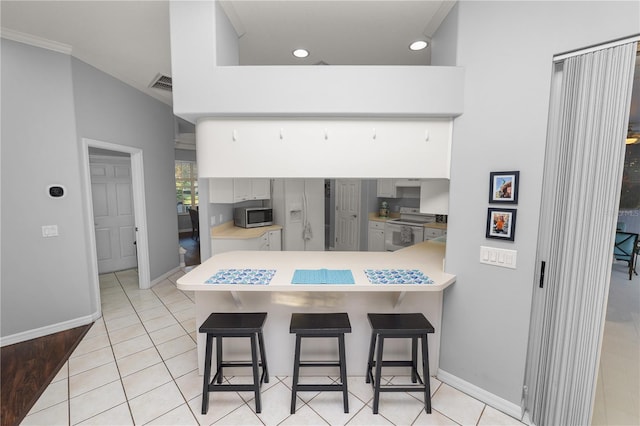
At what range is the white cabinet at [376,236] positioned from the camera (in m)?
5.33

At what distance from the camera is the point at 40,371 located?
2330 mm

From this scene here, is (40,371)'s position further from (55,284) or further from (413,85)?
(413,85)

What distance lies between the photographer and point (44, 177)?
2.79m

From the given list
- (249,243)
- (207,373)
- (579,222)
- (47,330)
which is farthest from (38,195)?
(579,222)

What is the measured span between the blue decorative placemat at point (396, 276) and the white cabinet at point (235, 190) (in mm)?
2220

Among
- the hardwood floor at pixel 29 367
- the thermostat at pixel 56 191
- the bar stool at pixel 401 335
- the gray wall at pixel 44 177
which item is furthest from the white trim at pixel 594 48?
the thermostat at pixel 56 191

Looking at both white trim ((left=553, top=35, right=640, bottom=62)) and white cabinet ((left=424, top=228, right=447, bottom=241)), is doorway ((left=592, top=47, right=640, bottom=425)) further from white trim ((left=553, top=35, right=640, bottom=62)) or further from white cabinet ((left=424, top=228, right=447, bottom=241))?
white cabinet ((left=424, top=228, right=447, bottom=241))

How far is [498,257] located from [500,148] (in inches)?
29.3

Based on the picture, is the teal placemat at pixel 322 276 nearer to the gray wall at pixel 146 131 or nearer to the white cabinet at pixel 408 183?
the gray wall at pixel 146 131

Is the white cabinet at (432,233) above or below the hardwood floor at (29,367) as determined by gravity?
above

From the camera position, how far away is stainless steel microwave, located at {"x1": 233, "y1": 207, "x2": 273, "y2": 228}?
4316 mm

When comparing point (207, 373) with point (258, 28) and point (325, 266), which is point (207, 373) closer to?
point (325, 266)

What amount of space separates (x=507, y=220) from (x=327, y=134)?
140 centimetres

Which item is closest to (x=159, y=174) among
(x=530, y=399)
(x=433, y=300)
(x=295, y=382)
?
(x=295, y=382)
